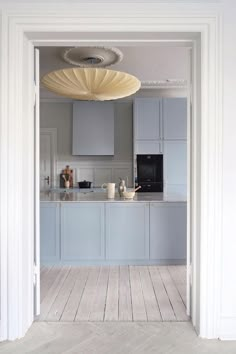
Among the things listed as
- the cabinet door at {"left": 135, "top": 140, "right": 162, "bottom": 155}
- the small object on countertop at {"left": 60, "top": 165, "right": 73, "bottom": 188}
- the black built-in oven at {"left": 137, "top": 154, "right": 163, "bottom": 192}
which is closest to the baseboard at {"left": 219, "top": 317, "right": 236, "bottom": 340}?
the black built-in oven at {"left": 137, "top": 154, "right": 163, "bottom": 192}

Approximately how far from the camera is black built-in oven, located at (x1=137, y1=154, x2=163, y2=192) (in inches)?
227

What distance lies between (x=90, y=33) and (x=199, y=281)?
1847mm

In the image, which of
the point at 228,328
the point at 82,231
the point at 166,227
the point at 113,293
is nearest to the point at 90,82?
the point at 82,231

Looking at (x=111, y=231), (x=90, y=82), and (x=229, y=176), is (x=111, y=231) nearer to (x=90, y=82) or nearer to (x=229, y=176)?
(x=90, y=82)

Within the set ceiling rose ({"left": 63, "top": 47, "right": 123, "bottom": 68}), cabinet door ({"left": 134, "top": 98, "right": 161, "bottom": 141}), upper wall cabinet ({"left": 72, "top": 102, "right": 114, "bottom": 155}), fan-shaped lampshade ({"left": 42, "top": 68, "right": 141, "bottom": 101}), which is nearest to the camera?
fan-shaped lampshade ({"left": 42, "top": 68, "right": 141, "bottom": 101})

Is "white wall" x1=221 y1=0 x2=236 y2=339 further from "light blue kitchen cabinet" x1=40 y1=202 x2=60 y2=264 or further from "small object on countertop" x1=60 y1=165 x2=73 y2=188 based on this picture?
"small object on countertop" x1=60 y1=165 x2=73 y2=188

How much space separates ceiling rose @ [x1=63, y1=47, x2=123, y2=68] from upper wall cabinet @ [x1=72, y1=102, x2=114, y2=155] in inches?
70.4

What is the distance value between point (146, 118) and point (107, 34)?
12.0ft

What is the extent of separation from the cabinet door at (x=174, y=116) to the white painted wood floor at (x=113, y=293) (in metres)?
2.79

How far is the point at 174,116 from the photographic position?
568cm

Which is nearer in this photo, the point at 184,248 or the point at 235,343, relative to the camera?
the point at 235,343

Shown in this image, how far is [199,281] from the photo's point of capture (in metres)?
2.08

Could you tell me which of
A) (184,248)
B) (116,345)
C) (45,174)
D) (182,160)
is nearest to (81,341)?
(116,345)

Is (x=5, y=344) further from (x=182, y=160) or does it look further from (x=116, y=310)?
(x=182, y=160)
